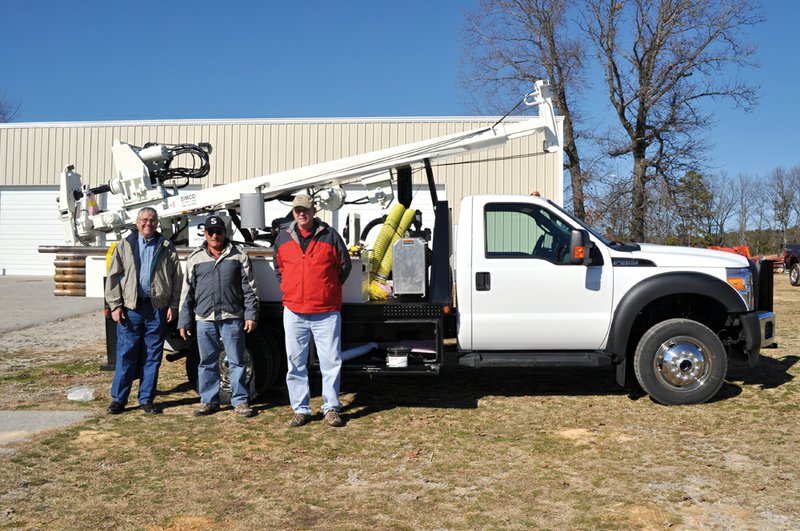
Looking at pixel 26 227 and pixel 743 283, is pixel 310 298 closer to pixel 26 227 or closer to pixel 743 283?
pixel 743 283

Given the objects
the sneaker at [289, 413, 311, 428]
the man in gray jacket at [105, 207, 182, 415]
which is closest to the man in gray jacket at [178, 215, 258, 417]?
the man in gray jacket at [105, 207, 182, 415]

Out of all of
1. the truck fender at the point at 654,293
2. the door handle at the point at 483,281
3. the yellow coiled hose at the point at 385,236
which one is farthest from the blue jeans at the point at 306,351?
the truck fender at the point at 654,293

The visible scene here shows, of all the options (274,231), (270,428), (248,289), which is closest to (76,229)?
(274,231)

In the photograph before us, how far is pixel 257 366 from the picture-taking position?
6988mm

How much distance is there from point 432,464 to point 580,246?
2355 millimetres

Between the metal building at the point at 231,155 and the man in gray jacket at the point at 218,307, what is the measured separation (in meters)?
13.9

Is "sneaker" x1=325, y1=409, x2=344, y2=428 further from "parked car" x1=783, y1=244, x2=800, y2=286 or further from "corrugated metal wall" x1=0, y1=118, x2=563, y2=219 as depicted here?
"parked car" x1=783, y1=244, x2=800, y2=286

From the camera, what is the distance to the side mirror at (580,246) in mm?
6402

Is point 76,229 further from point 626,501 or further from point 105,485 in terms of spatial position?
point 626,501

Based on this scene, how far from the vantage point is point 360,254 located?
693cm

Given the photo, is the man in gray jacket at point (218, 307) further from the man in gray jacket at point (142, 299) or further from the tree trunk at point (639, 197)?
the tree trunk at point (639, 197)

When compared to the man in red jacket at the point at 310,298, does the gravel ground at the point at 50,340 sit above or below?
below

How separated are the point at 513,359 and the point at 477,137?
8.07 ft

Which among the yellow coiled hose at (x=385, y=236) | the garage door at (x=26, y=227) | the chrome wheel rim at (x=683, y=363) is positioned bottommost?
the chrome wheel rim at (x=683, y=363)
